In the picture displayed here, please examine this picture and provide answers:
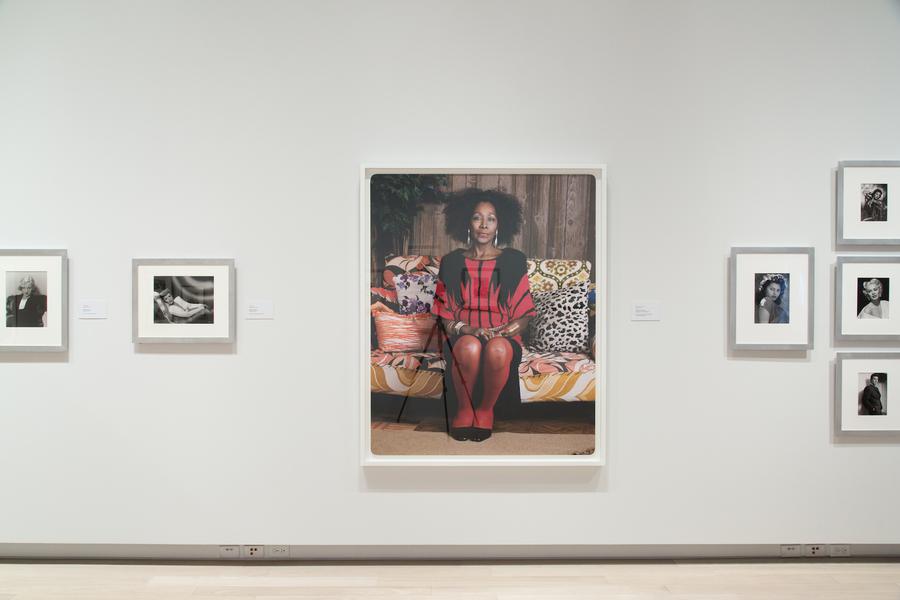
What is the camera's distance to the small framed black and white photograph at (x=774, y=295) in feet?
10.5

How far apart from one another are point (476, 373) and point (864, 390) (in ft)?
7.53

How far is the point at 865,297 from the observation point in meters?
3.22

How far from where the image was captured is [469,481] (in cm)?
322

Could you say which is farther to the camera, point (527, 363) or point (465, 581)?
point (527, 363)

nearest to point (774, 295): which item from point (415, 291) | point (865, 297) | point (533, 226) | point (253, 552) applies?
point (865, 297)

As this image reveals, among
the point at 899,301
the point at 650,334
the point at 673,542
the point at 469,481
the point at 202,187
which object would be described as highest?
the point at 202,187

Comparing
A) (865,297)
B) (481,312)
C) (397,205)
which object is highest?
(397,205)

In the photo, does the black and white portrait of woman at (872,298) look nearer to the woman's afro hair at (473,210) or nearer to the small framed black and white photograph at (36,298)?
the woman's afro hair at (473,210)

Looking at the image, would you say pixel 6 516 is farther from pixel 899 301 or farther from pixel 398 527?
pixel 899 301

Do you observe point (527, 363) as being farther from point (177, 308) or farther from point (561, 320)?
point (177, 308)

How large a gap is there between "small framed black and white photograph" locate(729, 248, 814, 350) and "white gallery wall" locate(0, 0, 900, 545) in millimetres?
99

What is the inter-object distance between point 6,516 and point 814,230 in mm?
5086

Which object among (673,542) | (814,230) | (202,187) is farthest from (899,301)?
(202,187)

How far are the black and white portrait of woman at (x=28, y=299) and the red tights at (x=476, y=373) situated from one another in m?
2.44
